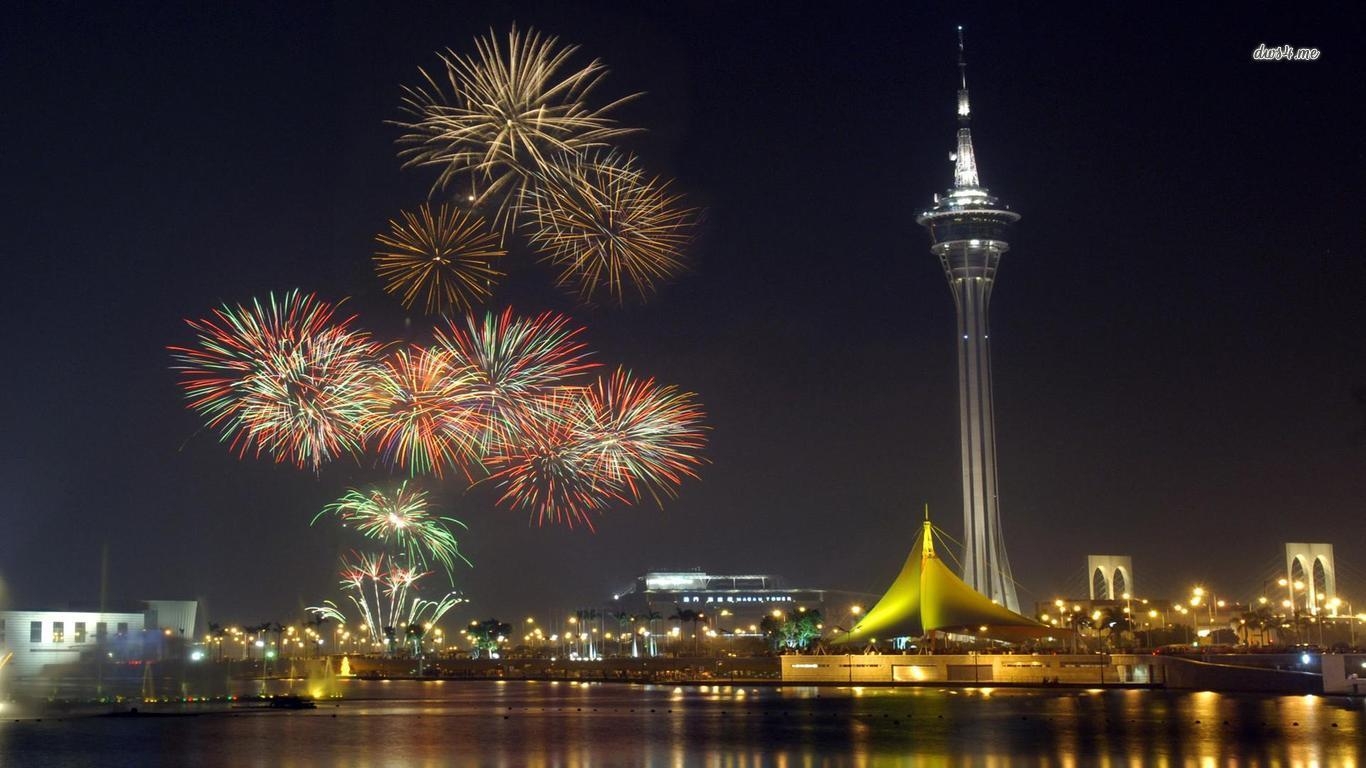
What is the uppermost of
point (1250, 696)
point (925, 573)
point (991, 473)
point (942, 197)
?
point (942, 197)

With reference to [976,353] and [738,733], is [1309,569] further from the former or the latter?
[738,733]

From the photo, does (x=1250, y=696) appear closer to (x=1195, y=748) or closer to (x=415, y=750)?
(x=1195, y=748)

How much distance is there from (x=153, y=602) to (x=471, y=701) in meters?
48.4

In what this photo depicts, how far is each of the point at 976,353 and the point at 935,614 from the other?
69.8m

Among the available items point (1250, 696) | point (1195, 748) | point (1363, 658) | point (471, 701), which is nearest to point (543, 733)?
point (1195, 748)

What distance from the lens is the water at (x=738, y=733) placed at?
33531mm

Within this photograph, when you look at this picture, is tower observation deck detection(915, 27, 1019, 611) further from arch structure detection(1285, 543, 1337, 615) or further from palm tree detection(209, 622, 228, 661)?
palm tree detection(209, 622, 228, 661)

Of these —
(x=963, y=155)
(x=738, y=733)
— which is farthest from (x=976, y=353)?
(x=738, y=733)

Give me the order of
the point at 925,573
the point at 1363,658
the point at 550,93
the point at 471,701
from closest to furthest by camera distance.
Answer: the point at 550,93 < the point at 471,701 < the point at 1363,658 < the point at 925,573

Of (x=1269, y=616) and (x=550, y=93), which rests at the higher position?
(x=550, y=93)

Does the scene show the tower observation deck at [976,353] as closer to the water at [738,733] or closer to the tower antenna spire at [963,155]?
the tower antenna spire at [963,155]

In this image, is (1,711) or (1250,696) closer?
(1,711)

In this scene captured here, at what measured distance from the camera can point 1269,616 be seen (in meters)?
139

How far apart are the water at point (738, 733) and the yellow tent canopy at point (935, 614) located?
19.3 meters
